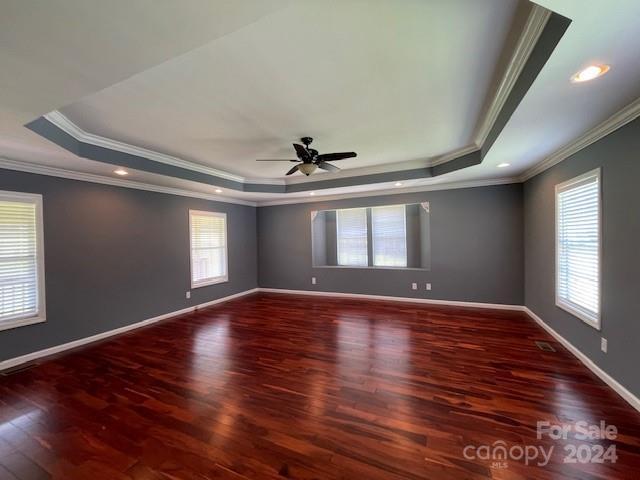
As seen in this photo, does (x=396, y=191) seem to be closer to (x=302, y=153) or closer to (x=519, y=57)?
(x=302, y=153)

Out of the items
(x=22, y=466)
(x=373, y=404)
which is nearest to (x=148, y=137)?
(x=22, y=466)

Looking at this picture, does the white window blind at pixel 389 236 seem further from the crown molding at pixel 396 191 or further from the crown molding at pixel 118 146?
the crown molding at pixel 118 146

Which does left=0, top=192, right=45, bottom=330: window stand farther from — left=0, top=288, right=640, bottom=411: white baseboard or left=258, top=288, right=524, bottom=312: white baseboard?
left=258, top=288, right=524, bottom=312: white baseboard

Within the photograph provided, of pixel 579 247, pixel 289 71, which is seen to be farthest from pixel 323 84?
pixel 579 247

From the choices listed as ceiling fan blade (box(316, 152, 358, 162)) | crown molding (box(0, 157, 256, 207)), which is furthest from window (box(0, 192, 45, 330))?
ceiling fan blade (box(316, 152, 358, 162))

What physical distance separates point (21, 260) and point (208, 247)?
2813 millimetres

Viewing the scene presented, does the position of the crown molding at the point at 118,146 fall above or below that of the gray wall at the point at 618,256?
above

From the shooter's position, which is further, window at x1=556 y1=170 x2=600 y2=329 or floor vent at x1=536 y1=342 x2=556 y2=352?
floor vent at x1=536 y1=342 x2=556 y2=352

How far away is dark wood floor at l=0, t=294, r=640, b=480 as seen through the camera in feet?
5.37

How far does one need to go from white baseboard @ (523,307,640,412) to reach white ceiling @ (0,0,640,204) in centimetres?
227

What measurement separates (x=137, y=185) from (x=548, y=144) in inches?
223

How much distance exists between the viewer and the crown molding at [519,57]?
1403 mm

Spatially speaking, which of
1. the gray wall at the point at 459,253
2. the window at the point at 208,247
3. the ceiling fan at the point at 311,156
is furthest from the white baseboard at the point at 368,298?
the ceiling fan at the point at 311,156

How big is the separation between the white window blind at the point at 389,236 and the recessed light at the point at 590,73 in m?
4.46
